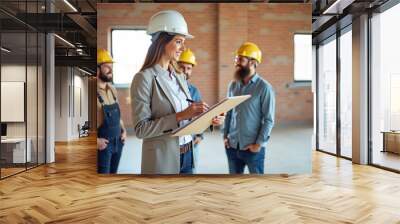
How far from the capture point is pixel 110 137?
20.7 feet

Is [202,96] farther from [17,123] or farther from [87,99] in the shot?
[87,99]

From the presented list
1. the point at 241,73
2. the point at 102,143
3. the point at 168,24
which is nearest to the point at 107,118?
the point at 102,143

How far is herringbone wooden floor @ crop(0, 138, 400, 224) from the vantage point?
403cm

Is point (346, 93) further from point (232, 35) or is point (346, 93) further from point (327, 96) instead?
point (232, 35)

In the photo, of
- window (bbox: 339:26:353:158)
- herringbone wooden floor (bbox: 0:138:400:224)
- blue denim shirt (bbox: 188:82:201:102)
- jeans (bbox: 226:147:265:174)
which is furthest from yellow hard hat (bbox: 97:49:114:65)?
window (bbox: 339:26:353:158)

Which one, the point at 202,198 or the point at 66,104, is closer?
the point at 202,198

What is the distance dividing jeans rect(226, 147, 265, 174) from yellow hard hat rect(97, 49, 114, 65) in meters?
2.27

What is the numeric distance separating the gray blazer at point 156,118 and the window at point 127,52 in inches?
19.6

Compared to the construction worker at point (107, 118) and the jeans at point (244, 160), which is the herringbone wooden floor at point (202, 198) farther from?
the construction worker at point (107, 118)

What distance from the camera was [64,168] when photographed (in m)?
7.71

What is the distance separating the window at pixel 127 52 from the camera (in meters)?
6.06

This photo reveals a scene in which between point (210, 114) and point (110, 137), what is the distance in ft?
9.47

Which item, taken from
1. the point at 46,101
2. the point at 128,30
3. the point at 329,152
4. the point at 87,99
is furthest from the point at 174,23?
the point at 87,99

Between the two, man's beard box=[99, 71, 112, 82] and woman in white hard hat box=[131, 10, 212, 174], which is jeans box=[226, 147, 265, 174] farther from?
man's beard box=[99, 71, 112, 82]
